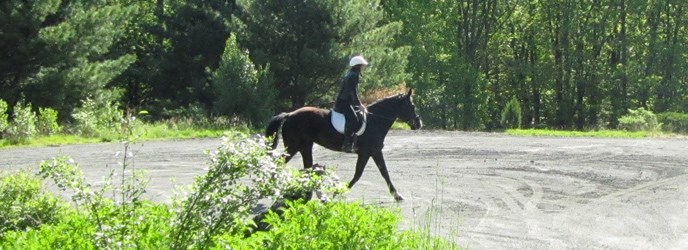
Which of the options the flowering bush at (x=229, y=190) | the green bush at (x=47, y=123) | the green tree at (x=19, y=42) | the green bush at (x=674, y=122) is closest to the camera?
the flowering bush at (x=229, y=190)

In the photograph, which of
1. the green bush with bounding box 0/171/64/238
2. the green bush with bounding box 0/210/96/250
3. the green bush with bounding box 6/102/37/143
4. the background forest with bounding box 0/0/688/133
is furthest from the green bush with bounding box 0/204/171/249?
the green bush with bounding box 6/102/37/143

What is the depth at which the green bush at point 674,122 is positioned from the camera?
139ft

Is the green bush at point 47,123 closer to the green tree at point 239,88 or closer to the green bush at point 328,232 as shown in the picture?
the green tree at point 239,88

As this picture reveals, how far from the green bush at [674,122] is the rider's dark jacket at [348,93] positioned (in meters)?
28.5

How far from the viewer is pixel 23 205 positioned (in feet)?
32.4

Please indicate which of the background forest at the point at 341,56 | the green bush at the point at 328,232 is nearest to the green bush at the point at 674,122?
the background forest at the point at 341,56

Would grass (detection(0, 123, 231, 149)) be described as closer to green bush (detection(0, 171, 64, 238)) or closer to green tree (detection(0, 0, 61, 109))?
green tree (detection(0, 0, 61, 109))

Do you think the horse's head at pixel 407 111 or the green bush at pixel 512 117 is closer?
the horse's head at pixel 407 111

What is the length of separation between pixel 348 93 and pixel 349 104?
337 mm

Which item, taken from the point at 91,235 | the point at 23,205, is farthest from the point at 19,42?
the point at 91,235

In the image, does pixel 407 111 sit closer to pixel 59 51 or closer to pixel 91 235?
pixel 91 235

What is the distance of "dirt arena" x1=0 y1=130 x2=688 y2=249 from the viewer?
1405cm

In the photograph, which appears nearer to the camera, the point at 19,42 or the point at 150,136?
the point at 150,136

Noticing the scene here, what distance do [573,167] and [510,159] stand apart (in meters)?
2.33
